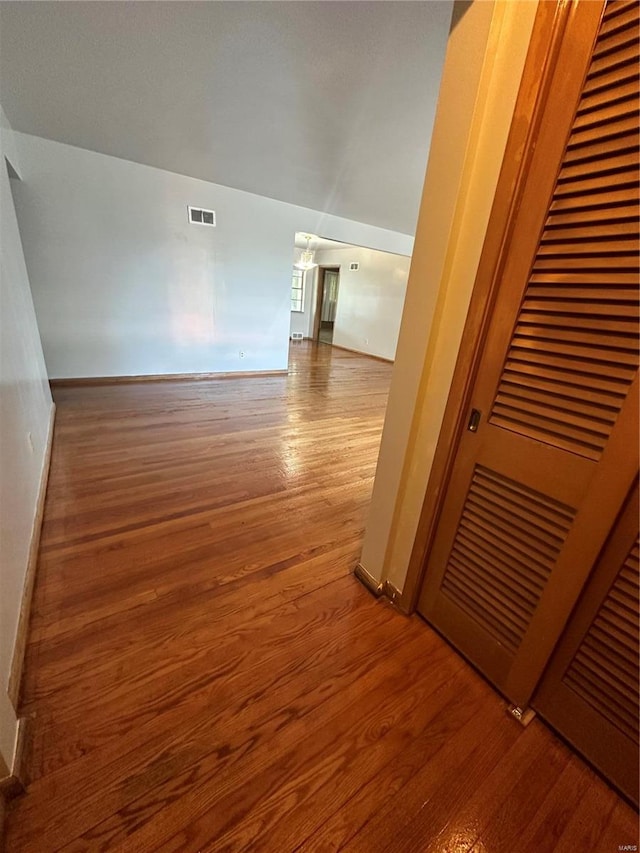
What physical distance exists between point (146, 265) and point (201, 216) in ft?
3.08

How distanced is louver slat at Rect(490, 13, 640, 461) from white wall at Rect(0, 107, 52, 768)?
1.74 metres

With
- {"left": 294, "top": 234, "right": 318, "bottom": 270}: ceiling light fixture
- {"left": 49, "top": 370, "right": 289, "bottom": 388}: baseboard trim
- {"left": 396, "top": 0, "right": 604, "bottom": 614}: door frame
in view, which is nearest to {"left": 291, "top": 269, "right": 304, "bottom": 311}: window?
{"left": 294, "top": 234, "right": 318, "bottom": 270}: ceiling light fixture

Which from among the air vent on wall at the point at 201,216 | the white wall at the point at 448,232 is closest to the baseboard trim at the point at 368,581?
the white wall at the point at 448,232

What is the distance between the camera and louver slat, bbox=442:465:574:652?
1.02m

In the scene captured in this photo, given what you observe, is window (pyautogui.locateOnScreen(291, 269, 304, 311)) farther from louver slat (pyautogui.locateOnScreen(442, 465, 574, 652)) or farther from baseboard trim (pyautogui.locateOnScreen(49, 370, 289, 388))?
louver slat (pyautogui.locateOnScreen(442, 465, 574, 652))

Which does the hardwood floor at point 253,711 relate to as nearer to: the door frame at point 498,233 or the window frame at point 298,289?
the door frame at point 498,233

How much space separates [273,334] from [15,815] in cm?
510

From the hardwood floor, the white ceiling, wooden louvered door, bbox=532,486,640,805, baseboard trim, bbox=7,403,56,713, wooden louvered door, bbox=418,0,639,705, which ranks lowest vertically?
the hardwood floor

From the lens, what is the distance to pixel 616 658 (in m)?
0.92

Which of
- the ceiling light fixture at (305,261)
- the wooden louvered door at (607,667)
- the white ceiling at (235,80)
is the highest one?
the white ceiling at (235,80)

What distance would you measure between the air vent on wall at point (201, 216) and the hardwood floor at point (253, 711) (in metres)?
3.62

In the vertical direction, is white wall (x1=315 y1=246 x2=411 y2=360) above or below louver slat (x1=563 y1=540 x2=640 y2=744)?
above

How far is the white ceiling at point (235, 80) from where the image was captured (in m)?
1.65

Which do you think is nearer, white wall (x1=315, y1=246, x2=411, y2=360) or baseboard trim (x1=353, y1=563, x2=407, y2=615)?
baseboard trim (x1=353, y1=563, x2=407, y2=615)
